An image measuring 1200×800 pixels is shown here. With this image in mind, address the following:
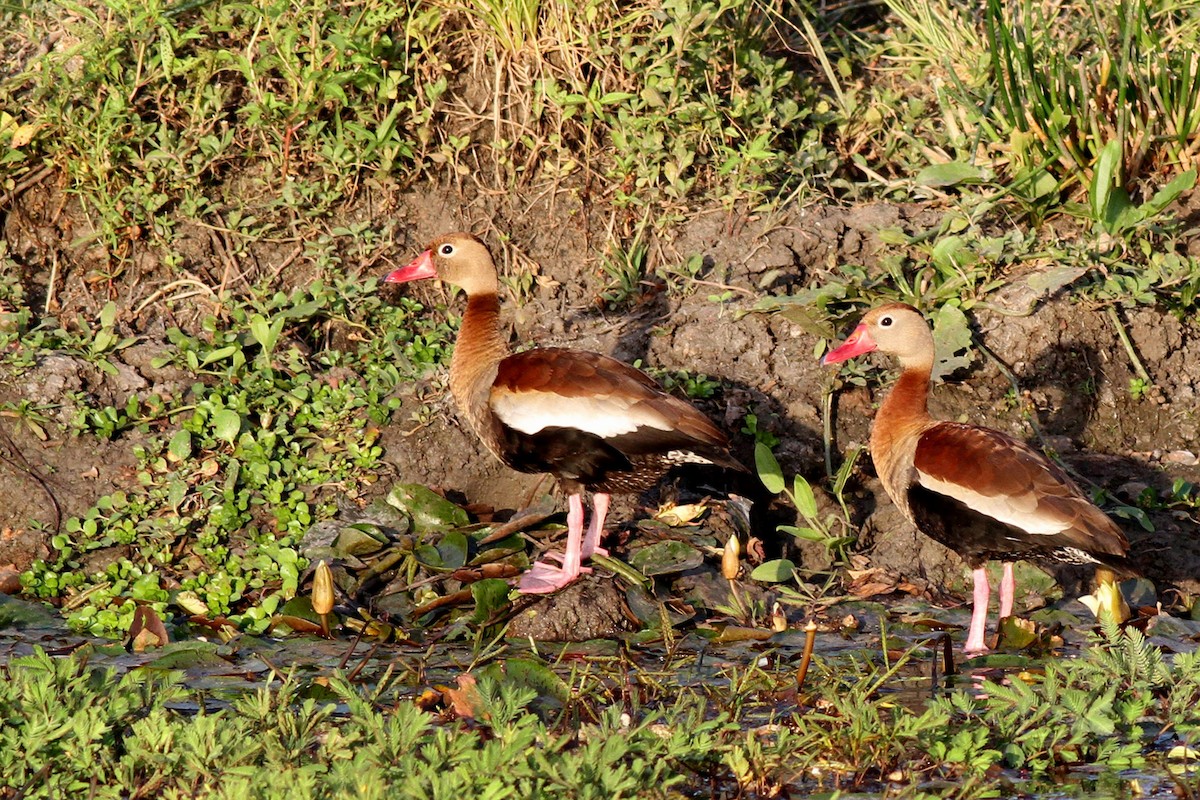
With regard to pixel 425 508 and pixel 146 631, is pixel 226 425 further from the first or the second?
pixel 146 631

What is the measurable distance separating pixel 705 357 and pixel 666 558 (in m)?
1.22

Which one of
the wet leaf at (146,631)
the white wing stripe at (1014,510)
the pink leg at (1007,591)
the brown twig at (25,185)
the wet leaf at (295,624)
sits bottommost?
the pink leg at (1007,591)

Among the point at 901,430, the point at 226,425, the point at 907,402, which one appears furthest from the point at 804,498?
the point at 226,425

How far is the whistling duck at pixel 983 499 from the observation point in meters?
4.79

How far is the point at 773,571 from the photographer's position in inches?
206

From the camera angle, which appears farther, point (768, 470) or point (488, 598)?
point (768, 470)

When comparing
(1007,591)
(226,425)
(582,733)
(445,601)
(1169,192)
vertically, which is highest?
(1169,192)

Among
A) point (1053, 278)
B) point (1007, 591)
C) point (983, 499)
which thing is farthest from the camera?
point (1053, 278)

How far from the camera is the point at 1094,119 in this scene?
6461 mm

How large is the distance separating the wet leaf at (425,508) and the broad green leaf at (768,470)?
1.10 m

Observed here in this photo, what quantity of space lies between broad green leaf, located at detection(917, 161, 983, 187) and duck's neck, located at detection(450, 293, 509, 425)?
2.04m

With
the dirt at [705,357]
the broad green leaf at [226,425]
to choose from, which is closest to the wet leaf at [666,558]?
the dirt at [705,357]

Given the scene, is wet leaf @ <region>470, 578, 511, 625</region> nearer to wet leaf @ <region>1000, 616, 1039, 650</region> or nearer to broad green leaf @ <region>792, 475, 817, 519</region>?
broad green leaf @ <region>792, 475, 817, 519</region>

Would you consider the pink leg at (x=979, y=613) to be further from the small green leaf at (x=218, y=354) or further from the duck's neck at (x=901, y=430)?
the small green leaf at (x=218, y=354)
